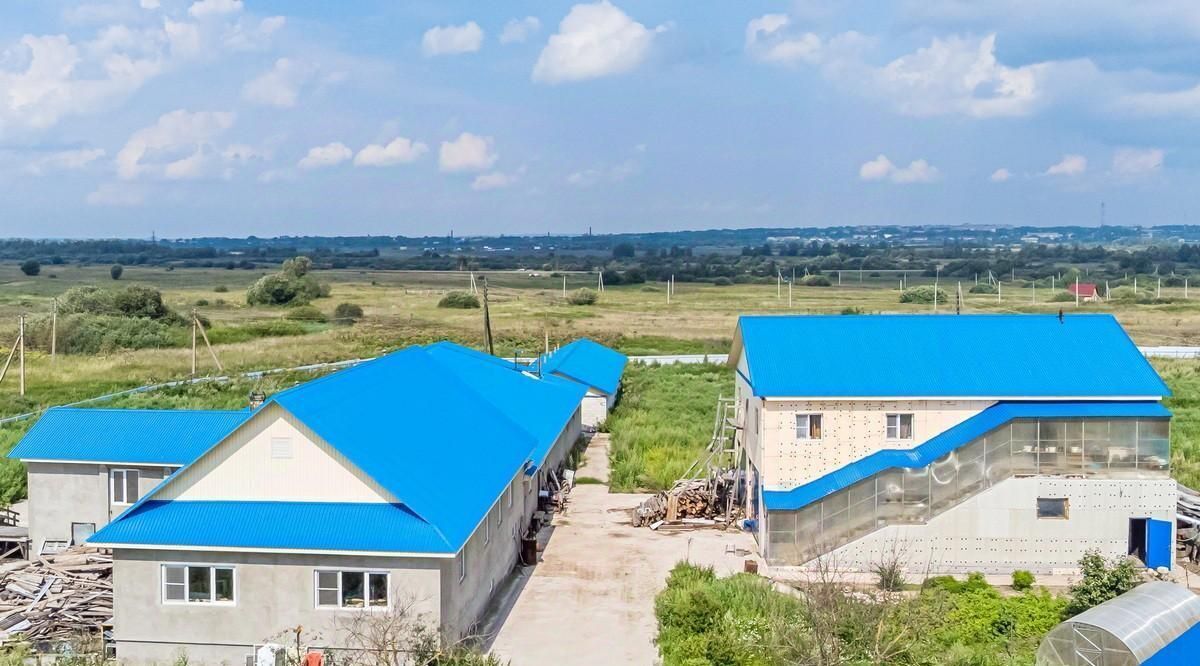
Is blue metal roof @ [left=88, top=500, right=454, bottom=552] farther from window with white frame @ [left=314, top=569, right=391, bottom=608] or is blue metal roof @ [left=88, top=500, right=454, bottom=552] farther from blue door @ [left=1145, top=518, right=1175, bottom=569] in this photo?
blue door @ [left=1145, top=518, right=1175, bottom=569]

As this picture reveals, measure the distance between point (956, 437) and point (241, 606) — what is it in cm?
1579

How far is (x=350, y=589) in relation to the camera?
19531 mm

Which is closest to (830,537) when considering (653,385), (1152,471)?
(1152,471)

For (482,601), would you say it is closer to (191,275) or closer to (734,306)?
(734,306)

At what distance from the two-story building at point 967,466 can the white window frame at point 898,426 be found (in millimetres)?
25

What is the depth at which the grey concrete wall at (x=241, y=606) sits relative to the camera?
19281 mm

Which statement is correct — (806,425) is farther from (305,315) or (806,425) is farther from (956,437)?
(305,315)

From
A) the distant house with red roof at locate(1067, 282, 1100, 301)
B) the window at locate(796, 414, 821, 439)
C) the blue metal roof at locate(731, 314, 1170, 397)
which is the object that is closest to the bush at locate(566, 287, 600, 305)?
the distant house with red roof at locate(1067, 282, 1100, 301)

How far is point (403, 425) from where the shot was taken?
77.8 ft

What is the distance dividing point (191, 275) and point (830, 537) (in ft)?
589

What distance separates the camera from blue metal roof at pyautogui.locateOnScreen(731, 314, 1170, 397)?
2752 cm

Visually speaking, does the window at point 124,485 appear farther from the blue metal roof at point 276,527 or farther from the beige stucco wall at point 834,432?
the beige stucco wall at point 834,432

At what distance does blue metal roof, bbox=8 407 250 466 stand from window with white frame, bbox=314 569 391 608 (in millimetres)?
6546

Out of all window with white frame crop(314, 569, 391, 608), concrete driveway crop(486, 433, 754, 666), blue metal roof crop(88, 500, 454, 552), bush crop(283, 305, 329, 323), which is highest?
blue metal roof crop(88, 500, 454, 552)
